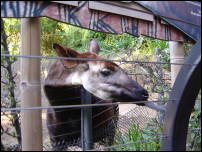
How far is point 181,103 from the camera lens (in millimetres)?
1607

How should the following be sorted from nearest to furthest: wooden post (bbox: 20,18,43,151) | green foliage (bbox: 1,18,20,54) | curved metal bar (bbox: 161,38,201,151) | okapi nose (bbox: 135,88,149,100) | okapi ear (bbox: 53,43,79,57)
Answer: wooden post (bbox: 20,18,43,151)
curved metal bar (bbox: 161,38,201,151)
green foliage (bbox: 1,18,20,54)
okapi ear (bbox: 53,43,79,57)
okapi nose (bbox: 135,88,149,100)

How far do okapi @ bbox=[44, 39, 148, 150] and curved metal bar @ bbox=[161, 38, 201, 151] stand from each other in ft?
2.75

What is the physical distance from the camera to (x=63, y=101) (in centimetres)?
260

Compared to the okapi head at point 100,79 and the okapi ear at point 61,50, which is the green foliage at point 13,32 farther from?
the okapi head at point 100,79

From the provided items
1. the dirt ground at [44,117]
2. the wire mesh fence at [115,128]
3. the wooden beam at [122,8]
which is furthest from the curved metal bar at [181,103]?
the dirt ground at [44,117]

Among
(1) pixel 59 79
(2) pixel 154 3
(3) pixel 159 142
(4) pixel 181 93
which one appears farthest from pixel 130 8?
(1) pixel 59 79

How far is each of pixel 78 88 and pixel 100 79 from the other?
20cm

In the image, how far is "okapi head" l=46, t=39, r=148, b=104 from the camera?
2479 millimetres

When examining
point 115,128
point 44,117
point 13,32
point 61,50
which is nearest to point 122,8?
point 61,50

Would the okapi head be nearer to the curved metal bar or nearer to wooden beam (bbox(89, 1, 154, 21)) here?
wooden beam (bbox(89, 1, 154, 21))

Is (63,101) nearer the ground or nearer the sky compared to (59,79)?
nearer the ground

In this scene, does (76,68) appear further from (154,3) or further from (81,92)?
(154,3)

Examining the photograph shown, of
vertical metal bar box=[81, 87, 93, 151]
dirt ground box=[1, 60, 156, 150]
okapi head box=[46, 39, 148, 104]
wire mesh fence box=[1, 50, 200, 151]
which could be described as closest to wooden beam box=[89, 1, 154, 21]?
wire mesh fence box=[1, 50, 200, 151]

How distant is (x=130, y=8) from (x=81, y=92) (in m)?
1.02
